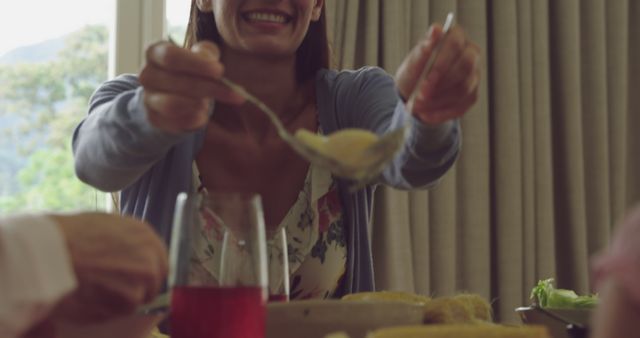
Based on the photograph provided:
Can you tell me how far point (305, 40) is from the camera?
5.15ft

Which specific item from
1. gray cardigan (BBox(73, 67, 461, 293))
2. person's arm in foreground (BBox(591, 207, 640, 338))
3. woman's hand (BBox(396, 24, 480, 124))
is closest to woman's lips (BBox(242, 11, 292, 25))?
gray cardigan (BBox(73, 67, 461, 293))

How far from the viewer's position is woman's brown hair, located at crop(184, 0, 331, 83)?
5.10 ft

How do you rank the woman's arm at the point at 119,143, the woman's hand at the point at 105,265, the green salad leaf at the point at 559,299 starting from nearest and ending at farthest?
the woman's hand at the point at 105,265 → the woman's arm at the point at 119,143 → the green salad leaf at the point at 559,299

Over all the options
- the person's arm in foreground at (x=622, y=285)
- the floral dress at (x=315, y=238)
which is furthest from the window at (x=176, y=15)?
the person's arm in foreground at (x=622, y=285)

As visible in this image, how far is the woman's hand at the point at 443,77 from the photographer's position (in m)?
0.89

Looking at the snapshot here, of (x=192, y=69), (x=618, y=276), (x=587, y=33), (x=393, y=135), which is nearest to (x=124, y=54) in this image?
(x=587, y=33)

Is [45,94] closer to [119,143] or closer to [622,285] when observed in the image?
[119,143]

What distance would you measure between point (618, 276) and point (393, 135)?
38 cm

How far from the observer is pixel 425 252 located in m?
2.55

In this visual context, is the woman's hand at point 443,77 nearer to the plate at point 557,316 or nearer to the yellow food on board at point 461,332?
the plate at point 557,316

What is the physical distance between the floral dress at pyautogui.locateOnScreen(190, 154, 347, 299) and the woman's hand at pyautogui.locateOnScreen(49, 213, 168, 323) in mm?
784

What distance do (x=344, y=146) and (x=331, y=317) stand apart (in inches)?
6.0

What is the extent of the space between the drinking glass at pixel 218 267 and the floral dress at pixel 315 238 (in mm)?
565

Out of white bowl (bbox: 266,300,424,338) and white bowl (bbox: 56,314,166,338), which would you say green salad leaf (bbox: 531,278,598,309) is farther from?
white bowl (bbox: 56,314,166,338)
